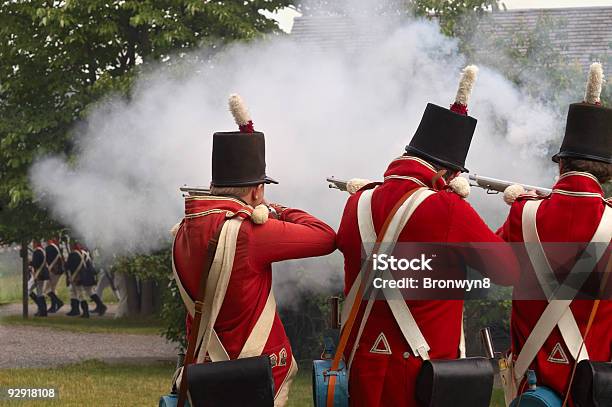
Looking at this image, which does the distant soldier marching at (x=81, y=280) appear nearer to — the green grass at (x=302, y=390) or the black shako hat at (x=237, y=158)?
the green grass at (x=302, y=390)

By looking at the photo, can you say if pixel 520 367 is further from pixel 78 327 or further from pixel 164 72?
pixel 78 327

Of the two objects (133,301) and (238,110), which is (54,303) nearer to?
(133,301)

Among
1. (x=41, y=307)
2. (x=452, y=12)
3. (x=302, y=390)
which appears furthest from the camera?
(x=41, y=307)

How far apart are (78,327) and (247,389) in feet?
44.8

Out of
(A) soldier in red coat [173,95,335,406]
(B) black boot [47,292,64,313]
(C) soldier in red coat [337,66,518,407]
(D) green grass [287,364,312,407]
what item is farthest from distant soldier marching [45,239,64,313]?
(C) soldier in red coat [337,66,518,407]

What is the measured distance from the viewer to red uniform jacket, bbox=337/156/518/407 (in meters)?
4.91

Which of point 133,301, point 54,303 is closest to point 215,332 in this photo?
point 133,301

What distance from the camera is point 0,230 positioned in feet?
44.3

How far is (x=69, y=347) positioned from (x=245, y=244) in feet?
34.6

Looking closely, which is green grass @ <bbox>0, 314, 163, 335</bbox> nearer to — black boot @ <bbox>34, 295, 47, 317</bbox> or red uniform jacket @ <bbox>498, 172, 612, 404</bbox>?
black boot @ <bbox>34, 295, 47, 317</bbox>

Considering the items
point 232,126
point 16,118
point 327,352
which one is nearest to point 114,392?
point 232,126

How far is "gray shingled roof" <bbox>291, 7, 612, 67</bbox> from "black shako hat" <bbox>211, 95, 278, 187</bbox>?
5.95 metres

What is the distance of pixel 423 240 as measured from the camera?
4961 mm

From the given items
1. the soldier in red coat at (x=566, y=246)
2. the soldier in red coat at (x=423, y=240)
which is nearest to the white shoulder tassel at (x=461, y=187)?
the soldier in red coat at (x=423, y=240)
